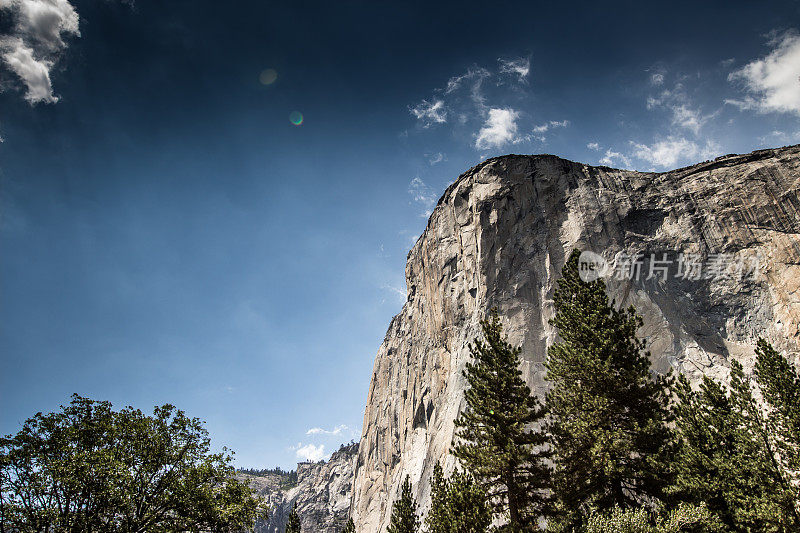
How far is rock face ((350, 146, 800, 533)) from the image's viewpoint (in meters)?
36.5

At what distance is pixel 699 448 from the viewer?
15.6 m

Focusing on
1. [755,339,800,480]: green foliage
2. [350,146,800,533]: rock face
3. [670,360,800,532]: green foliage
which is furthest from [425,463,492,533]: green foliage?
[350,146,800,533]: rock face

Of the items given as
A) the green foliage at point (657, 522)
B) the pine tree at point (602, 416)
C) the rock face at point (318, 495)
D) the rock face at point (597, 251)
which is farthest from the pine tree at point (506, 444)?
the rock face at point (318, 495)

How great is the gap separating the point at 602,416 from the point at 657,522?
11.6 ft

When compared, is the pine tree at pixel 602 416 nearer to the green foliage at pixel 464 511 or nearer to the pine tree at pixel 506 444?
the pine tree at pixel 506 444

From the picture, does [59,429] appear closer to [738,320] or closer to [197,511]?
[197,511]

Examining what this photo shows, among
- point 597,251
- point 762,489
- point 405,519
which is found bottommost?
point 405,519

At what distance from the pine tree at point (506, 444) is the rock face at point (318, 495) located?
386ft

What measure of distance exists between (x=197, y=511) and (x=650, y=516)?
15.5 m

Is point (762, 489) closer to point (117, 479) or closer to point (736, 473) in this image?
point (736, 473)

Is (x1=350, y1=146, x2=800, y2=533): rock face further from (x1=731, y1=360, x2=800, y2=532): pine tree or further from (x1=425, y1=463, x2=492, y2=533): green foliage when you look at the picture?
(x1=425, y1=463, x2=492, y2=533): green foliage

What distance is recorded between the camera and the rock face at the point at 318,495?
12788 centimetres

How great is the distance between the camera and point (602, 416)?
1515 cm

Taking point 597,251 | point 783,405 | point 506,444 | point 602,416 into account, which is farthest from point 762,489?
point 597,251
